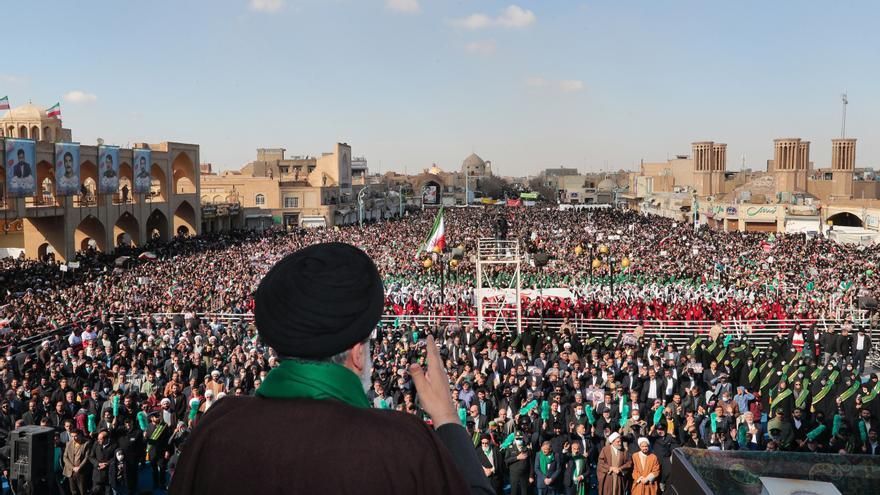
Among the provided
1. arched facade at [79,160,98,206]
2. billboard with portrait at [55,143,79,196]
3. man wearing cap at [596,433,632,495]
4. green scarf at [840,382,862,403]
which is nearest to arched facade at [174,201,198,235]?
arched facade at [79,160,98,206]

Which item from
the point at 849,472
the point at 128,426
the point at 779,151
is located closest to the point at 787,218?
the point at 779,151

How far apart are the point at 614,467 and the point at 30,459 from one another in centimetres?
594

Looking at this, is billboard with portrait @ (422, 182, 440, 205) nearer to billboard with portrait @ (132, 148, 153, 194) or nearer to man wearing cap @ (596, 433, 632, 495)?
billboard with portrait @ (132, 148, 153, 194)

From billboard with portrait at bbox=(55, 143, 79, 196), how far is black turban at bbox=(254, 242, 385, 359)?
130 feet

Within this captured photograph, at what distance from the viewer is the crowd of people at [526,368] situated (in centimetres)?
946

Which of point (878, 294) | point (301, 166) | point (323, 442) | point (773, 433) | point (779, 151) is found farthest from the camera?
point (301, 166)

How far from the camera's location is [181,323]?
19.9 m

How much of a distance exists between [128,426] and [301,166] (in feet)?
280

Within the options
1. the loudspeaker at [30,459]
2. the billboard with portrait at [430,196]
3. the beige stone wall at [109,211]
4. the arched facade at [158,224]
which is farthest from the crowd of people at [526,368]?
the billboard with portrait at [430,196]

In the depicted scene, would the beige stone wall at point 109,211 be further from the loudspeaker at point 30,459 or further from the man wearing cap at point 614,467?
the man wearing cap at point 614,467

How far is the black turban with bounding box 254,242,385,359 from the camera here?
4.77 ft

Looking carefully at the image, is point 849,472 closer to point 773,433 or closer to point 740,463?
point 740,463

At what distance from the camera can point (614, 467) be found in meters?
8.77

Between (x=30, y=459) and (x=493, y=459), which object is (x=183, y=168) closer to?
(x=493, y=459)
